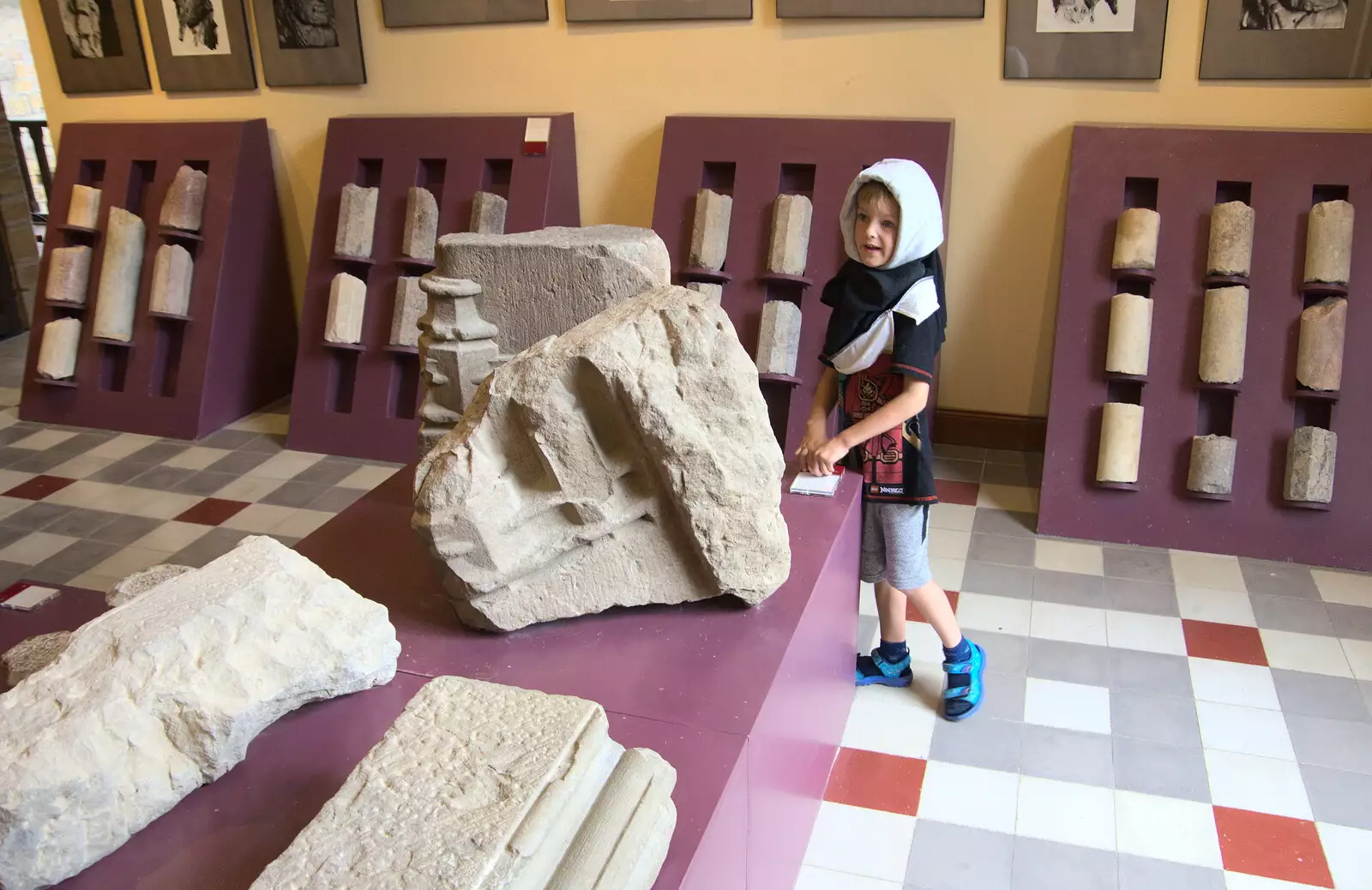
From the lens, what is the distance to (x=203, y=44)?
5.32 metres

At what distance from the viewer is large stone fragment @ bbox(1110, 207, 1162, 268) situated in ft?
12.8

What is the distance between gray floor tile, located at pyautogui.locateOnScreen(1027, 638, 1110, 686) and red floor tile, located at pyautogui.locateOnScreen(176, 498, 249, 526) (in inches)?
120

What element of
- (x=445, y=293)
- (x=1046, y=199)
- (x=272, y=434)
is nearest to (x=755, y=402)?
(x=445, y=293)

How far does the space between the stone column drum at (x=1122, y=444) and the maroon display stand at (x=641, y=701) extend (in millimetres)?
1414

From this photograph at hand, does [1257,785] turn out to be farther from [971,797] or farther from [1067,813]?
[971,797]

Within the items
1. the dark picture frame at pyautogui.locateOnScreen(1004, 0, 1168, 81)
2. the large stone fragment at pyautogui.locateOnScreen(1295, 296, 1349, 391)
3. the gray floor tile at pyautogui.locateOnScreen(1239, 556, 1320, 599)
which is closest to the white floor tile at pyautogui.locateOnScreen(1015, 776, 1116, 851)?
the gray floor tile at pyautogui.locateOnScreen(1239, 556, 1320, 599)

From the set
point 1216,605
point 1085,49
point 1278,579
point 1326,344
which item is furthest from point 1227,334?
point 1085,49

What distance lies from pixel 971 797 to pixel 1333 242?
2362 millimetres

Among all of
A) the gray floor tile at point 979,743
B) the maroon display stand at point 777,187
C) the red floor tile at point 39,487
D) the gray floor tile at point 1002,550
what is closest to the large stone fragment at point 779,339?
the maroon display stand at point 777,187

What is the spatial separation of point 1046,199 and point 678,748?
3.11 metres

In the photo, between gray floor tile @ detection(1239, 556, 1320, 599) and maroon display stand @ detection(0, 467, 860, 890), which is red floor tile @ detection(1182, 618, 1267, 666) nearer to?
gray floor tile @ detection(1239, 556, 1320, 599)

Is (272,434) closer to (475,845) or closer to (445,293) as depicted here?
(445,293)

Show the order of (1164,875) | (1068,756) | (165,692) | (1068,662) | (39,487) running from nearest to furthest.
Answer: (165,692) → (1164,875) → (1068,756) → (1068,662) → (39,487)

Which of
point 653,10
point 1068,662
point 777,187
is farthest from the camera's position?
point 653,10
